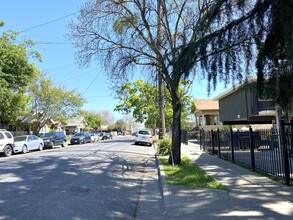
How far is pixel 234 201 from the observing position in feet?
24.0

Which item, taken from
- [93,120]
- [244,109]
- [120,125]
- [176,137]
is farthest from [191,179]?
[120,125]

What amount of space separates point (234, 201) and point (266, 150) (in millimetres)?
3788

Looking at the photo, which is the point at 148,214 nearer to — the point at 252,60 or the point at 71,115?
the point at 252,60

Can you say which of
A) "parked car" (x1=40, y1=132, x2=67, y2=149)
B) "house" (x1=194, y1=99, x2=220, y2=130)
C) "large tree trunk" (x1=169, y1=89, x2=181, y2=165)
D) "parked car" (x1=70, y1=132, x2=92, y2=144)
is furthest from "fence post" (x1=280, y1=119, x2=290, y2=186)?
"house" (x1=194, y1=99, x2=220, y2=130)

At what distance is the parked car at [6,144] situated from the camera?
75.4 ft

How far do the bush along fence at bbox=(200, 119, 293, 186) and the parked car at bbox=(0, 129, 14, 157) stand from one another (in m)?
14.4

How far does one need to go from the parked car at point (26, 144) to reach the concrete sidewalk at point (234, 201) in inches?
715

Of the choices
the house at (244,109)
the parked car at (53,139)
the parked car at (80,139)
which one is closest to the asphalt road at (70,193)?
the house at (244,109)

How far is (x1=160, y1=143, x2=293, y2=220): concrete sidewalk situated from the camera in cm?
634

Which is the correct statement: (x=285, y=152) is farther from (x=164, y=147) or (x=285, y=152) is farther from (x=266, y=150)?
(x=164, y=147)

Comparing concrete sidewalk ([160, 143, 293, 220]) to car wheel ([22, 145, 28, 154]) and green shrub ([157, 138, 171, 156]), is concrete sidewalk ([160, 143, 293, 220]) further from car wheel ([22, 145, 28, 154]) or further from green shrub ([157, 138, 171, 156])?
car wheel ([22, 145, 28, 154])

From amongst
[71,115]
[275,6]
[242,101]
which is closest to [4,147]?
[242,101]

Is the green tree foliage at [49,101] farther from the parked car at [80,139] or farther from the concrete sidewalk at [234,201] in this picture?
the concrete sidewalk at [234,201]

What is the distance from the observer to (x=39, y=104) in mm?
44281
